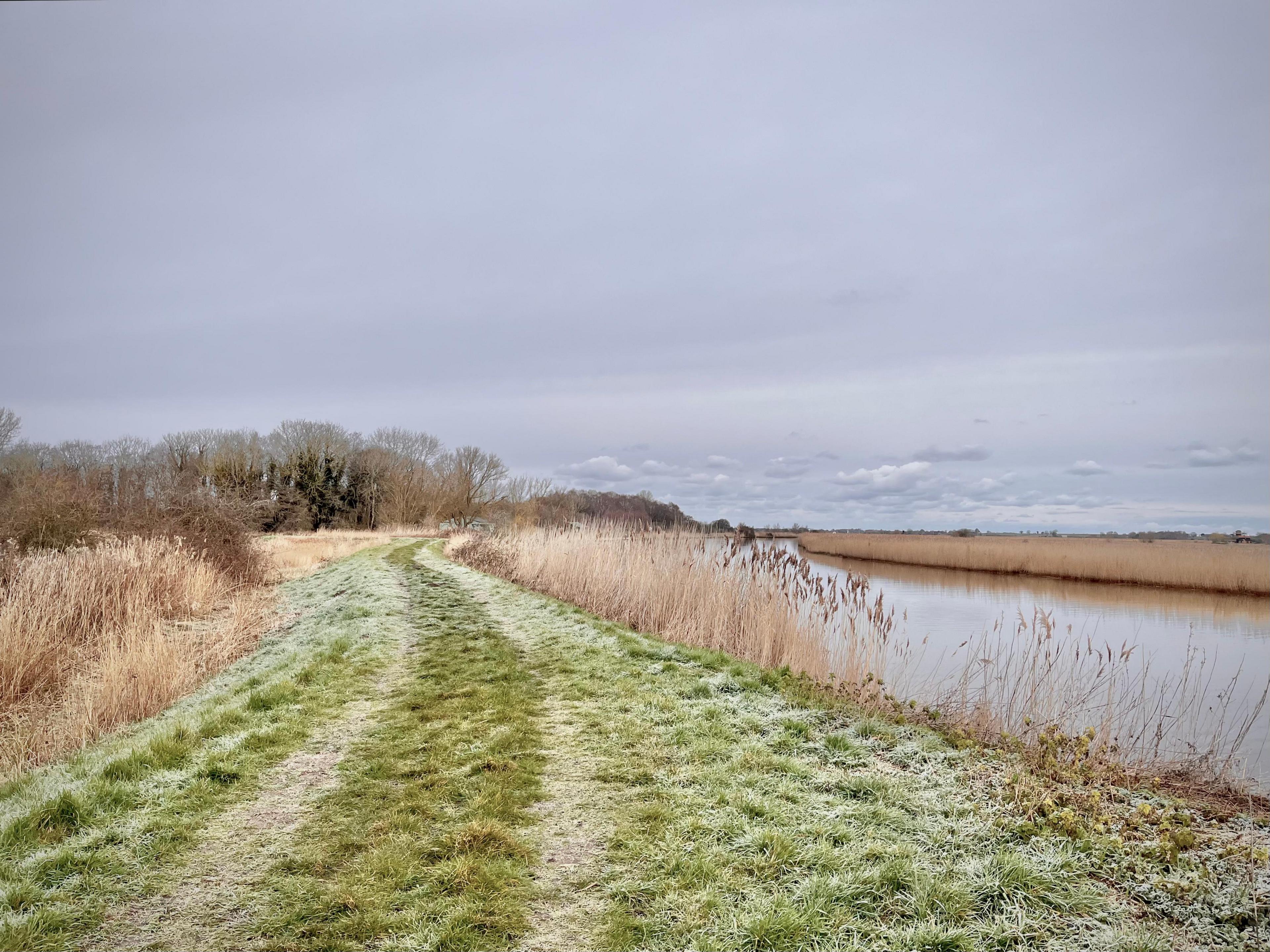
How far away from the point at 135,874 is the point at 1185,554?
24.2 m

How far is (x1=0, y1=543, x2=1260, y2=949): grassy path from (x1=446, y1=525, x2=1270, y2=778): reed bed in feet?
3.15

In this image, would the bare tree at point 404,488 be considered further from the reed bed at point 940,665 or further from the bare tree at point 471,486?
the reed bed at point 940,665

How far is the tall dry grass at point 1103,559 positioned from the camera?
17.0 m

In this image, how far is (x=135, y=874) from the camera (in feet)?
11.5

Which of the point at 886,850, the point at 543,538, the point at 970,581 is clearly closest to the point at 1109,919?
the point at 886,850

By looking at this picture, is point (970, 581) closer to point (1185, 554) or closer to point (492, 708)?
point (1185, 554)

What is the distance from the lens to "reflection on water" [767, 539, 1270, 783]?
337 inches

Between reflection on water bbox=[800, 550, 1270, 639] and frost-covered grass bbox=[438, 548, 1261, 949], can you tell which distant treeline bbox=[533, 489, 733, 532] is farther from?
frost-covered grass bbox=[438, 548, 1261, 949]

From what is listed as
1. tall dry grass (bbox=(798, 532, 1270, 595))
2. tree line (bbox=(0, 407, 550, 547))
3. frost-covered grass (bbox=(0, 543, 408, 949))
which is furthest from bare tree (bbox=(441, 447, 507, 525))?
frost-covered grass (bbox=(0, 543, 408, 949))

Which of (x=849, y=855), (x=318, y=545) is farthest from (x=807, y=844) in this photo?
(x=318, y=545)

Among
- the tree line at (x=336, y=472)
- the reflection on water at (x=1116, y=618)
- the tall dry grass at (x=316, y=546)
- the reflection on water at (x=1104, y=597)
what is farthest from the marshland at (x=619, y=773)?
the tree line at (x=336, y=472)

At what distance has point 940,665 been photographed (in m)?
8.16

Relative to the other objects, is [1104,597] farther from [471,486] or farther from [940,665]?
[471,486]

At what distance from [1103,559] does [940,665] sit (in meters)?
15.6
